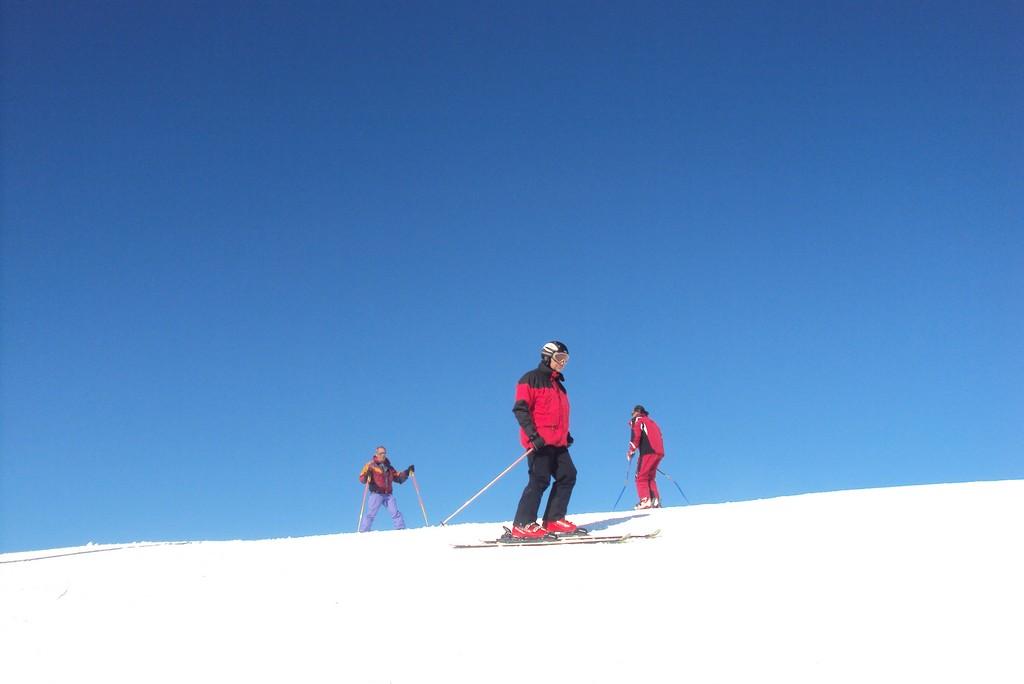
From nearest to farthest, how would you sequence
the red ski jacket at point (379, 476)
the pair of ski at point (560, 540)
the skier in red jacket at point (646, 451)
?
1. the pair of ski at point (560, 540)
2. the skier in red jacket at point (646, 451)
3. the red ski jacket at point (379, 476)

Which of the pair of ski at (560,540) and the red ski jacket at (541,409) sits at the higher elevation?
the red ski jacket at (541,409)

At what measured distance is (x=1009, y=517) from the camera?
6727 millimetres

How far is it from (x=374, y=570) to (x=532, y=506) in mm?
2165

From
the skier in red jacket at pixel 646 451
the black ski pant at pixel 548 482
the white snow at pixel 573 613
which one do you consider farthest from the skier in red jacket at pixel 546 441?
the skier in red jacket at pixel 646 451

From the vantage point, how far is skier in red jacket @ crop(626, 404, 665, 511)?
14844mm

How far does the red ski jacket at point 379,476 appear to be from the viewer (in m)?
16.3

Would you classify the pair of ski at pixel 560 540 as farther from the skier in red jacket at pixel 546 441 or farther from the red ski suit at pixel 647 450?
the red ski suit at pixel 647 450

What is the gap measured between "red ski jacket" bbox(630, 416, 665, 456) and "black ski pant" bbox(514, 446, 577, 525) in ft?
22.9

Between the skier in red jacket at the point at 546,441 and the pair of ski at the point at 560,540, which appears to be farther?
the skier in red jacket at the point at 546,441

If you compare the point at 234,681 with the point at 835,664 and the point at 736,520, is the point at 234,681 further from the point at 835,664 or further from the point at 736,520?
the point at 736,520

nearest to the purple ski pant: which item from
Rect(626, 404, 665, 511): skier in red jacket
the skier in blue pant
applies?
the skier in blue pant

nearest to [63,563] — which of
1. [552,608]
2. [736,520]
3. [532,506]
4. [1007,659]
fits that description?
[532,506]

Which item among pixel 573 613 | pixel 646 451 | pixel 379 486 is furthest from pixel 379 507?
pixel 573 613

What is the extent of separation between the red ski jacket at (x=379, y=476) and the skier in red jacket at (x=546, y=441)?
28.2ft
